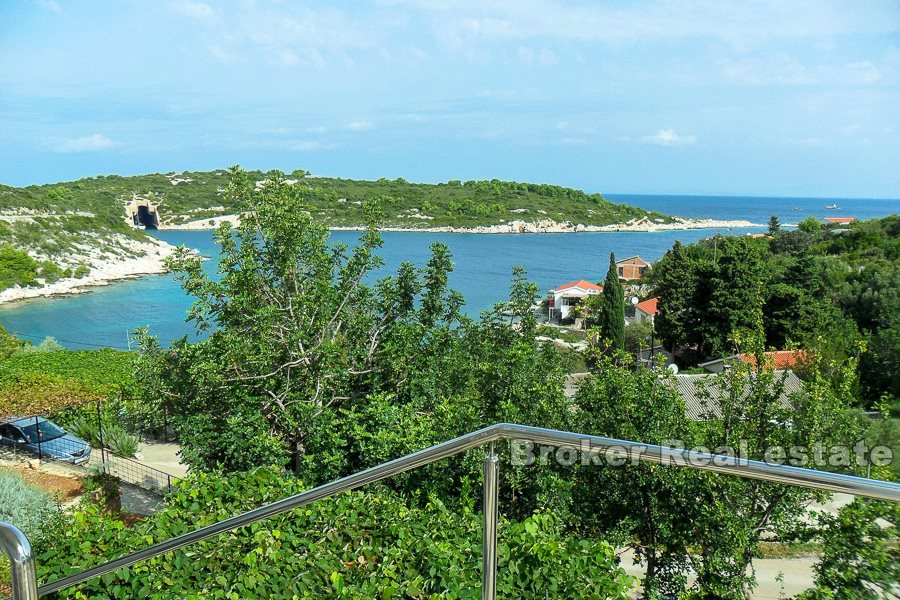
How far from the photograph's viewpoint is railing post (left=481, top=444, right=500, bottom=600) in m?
1.56

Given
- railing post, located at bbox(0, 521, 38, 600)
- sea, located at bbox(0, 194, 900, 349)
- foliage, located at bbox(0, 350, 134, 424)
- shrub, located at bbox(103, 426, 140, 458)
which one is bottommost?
sea, located at bbox(0, 194, 900, 349)

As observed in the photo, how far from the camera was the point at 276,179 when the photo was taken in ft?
22.8

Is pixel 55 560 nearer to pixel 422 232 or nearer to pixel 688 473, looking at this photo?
pixel 688 473

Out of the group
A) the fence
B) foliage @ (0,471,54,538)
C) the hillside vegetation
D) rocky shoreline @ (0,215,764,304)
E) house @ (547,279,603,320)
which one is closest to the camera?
foliage @ (0,471,54,538)

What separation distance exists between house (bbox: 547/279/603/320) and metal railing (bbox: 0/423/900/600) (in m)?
40.1

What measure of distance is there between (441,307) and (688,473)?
14.0 ft

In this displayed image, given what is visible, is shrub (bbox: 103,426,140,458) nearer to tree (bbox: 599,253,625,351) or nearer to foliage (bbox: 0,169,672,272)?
foliage (bbox: 0,169,672,272)

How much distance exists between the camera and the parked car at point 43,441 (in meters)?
9.89

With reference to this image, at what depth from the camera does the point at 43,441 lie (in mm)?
10008

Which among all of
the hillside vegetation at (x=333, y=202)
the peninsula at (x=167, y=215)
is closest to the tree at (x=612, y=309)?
the peninsula at (x=167, y=215)

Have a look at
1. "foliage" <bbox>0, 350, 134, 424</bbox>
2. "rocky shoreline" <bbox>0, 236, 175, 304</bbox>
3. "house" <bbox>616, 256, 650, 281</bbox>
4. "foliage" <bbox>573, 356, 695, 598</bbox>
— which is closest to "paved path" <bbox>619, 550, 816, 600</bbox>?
"foliage" <bbox>573, 356, 695, 598</bbox>

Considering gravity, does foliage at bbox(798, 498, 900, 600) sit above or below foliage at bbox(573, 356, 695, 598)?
above

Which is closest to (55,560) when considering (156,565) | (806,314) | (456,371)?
(156,565)

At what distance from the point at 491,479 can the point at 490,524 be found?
0.16 metres
